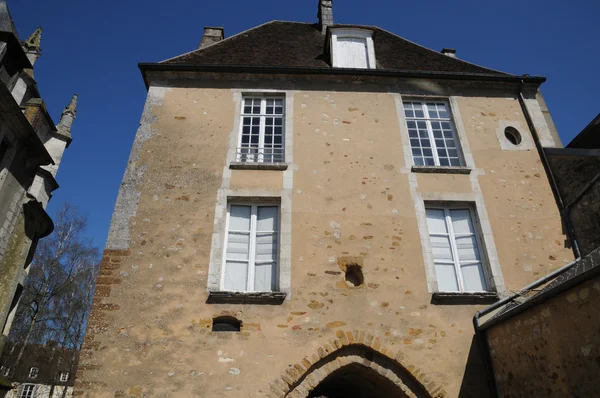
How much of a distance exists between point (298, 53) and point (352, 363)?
7.42 metres

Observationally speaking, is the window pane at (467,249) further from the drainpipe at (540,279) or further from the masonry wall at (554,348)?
the masonry wall at (554,348)

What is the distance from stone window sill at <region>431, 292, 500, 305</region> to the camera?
6.27 m

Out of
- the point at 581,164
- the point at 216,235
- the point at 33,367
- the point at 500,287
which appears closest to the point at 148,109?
the point at 216,235

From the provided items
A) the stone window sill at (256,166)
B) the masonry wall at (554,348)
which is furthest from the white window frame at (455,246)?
A: the stone window sill at (256,166)

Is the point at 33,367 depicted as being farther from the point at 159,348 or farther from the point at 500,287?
the point at 500,287

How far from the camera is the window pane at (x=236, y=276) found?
642 centimetres

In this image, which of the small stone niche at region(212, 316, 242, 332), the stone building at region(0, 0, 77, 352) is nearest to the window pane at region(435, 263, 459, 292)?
the small stone niche at region(212, 316, 242, 332)

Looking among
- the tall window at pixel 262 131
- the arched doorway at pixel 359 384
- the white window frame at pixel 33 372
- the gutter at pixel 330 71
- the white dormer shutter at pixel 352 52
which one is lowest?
the arched doorway at pixel 359 384

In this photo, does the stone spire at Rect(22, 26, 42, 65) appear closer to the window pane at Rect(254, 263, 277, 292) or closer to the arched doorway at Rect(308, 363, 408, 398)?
the window pane at Rect(254, 263, 277, 292)

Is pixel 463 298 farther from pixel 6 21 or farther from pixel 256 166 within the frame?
pixel 6 21

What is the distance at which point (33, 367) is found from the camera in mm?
A: 25188

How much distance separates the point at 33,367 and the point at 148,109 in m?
25.5

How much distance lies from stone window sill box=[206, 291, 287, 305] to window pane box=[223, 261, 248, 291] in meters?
0.31

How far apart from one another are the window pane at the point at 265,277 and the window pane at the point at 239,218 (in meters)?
0.78
